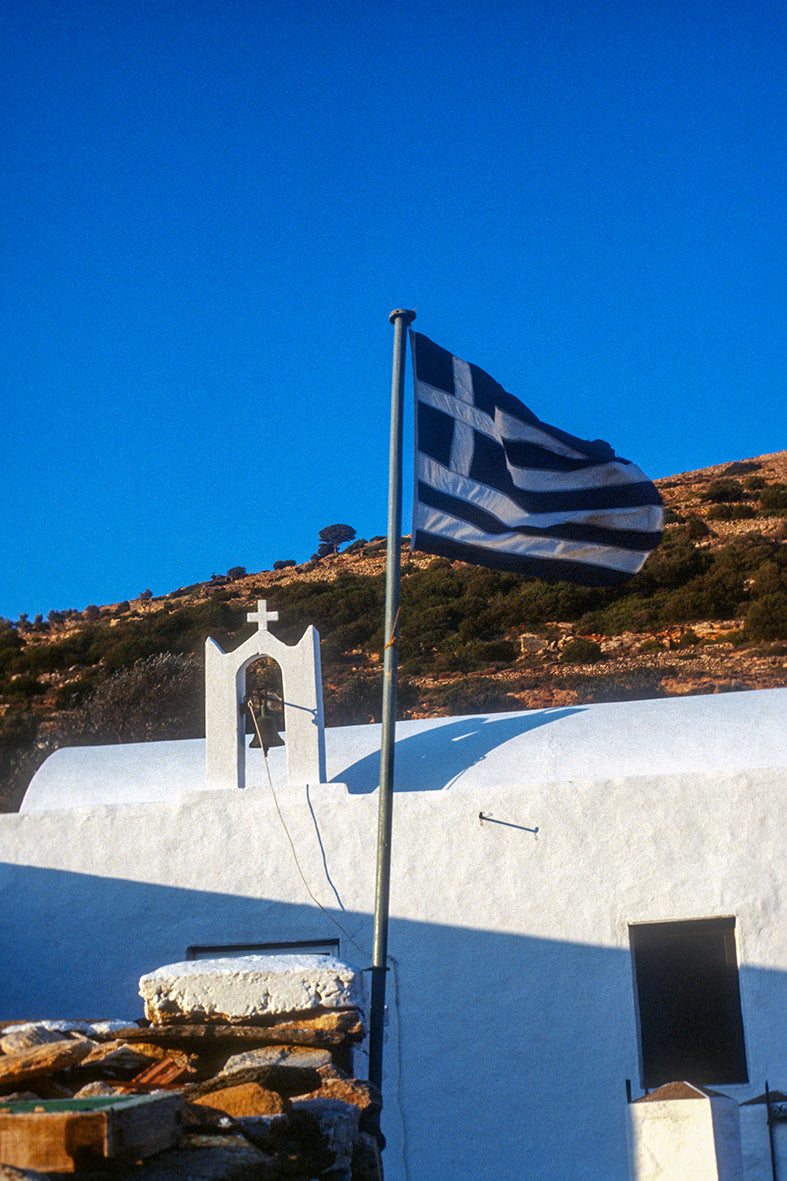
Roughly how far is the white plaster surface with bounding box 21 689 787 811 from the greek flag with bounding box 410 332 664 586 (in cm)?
197

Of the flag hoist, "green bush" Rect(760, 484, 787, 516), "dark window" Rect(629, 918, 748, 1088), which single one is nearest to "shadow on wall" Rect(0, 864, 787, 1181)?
"dark window" Rect(629, 918, 748, 1088)

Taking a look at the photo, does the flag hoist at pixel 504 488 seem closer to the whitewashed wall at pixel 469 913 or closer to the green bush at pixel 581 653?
the whitewashed wall at pixel 469 913

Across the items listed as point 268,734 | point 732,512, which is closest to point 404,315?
point 268,734

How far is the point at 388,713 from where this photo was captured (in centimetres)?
676

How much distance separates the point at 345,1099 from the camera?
161 inches

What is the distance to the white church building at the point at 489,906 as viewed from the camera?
773 centimetres

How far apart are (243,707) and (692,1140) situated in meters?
5.02

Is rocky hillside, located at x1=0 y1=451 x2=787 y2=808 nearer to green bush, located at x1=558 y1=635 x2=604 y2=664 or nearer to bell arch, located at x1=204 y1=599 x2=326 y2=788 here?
green bush, located at x1=558 y1=635 x2=604 y2=664

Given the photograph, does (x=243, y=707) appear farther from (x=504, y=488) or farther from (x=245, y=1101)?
(x=245, y=1101)

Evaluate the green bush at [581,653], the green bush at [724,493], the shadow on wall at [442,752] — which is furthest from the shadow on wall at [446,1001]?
the green bush at [724,493]

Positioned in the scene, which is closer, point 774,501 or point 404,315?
point 404,315

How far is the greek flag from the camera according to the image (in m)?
7.27

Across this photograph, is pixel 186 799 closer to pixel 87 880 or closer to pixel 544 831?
pixel 87 880

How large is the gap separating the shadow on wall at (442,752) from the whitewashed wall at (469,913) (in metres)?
0.46
